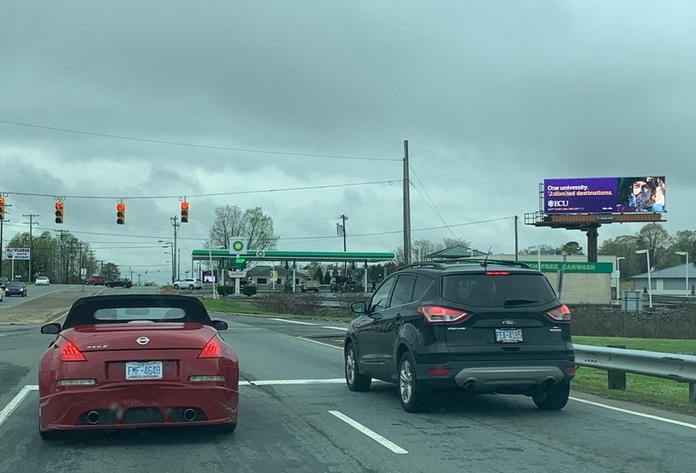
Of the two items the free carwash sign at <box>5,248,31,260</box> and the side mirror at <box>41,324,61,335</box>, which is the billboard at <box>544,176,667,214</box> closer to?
the side mirror at <box>41,324,61,335</box>

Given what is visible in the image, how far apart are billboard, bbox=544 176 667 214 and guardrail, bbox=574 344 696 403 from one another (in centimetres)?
6406

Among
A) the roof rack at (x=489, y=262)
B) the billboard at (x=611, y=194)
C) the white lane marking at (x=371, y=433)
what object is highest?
the billboard at (x=611, y=194)

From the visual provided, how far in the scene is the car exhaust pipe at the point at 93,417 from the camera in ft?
24.2

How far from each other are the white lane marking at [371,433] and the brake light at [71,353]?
312cm

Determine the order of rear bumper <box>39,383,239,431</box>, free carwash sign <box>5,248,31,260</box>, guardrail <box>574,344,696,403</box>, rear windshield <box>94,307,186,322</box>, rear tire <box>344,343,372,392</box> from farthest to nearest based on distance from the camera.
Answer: free carwash sign <box>5,248,31,260</box> < rear tire <box>344,343,372,392</box> < guardrail <box>574,344,696,403</box> < rear windshield <box>94,307,186,322</box> < rear bumper <box>39,383,239,431</box>

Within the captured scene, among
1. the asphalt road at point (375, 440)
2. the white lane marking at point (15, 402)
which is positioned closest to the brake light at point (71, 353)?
the asphalt road at point (375, 440)

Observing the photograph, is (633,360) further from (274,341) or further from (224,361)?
(274,341)

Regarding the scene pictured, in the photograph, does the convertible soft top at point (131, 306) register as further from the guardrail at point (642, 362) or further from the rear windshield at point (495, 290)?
the guardrail at point (642, 362)

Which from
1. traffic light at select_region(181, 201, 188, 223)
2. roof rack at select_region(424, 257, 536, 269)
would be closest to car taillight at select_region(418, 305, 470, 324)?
roof rack at select_region(424, 257, 536, 269)

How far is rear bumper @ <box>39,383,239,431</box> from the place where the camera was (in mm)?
7355

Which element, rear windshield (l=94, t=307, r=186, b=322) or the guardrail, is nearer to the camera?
rear windshield (l=94, t=307, r=186, b=322)

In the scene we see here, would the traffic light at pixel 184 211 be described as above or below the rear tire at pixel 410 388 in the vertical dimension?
above

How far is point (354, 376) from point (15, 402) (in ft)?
16.2

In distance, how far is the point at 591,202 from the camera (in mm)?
74312
